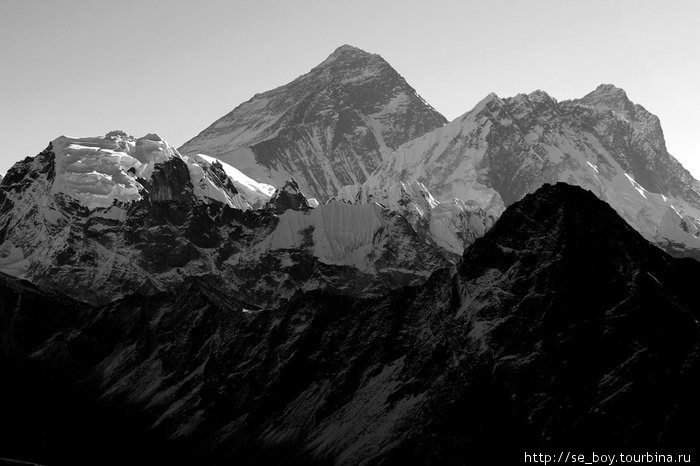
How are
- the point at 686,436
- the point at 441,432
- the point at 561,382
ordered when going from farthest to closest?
the point at 441,432, the point at 561,382, the point at 686,436

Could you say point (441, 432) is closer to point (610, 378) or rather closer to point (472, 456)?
point (472, 456)

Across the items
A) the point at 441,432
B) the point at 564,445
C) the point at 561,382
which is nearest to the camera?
the point at 564,445

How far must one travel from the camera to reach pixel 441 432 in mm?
196125

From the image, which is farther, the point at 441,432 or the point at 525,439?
the point at 441,432

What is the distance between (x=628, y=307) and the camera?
190625 mm

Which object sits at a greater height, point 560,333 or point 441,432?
point 560,333

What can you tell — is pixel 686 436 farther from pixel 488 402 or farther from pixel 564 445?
pixel 488 402

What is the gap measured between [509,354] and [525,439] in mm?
23171

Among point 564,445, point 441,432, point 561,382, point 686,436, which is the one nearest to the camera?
point 686,436

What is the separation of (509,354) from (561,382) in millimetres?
16537

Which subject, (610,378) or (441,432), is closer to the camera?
(610,378)

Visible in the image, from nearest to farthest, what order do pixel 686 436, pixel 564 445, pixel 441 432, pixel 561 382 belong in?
pixel 686 436, pixel 564 445, pixel 561 382, pixel 441 432

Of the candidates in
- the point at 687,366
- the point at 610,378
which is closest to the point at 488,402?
the point at 610,378

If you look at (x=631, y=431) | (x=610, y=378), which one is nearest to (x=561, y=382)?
(x=610, y=378)
